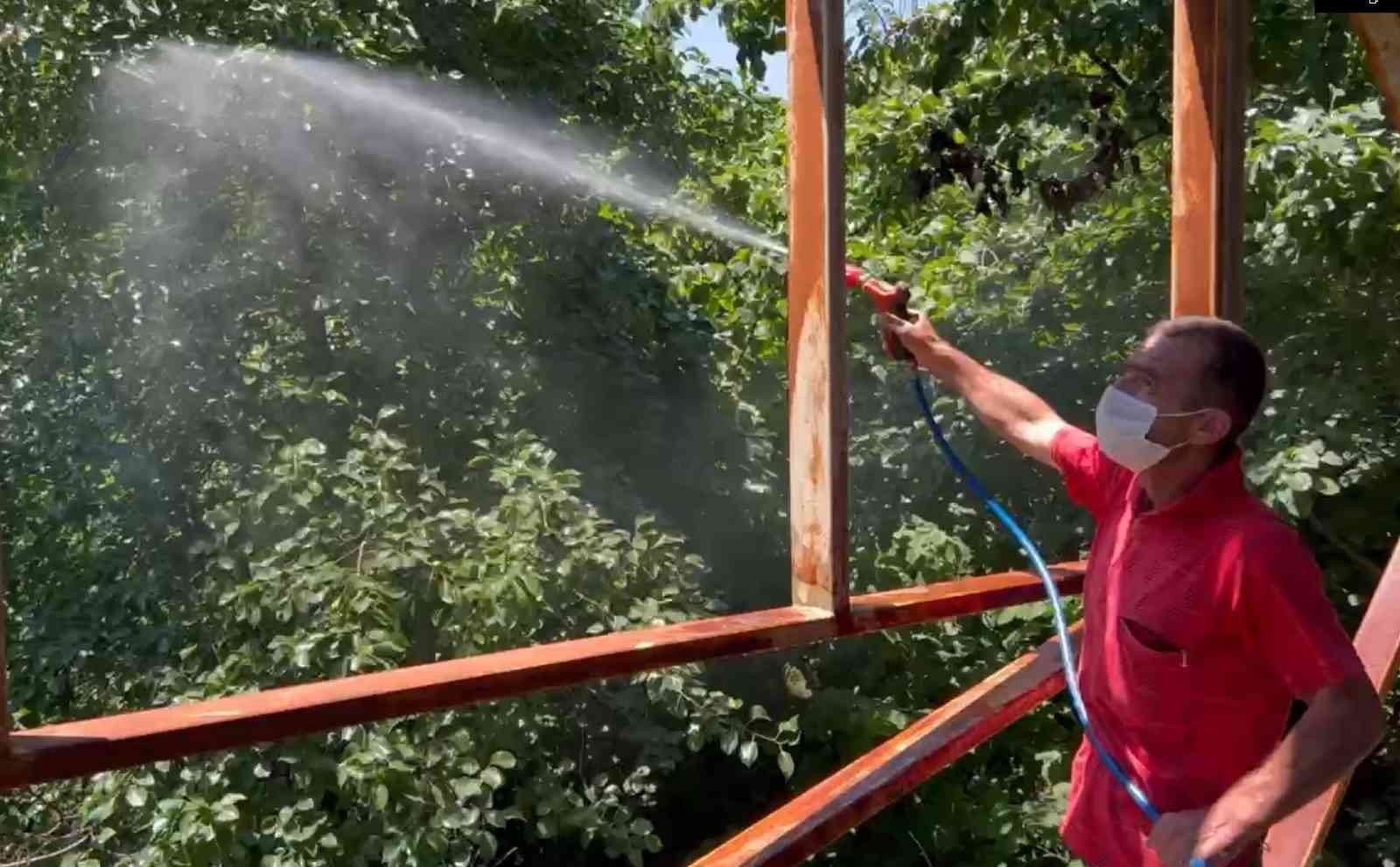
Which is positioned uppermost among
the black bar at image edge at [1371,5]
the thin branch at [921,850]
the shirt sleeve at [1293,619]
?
the black bar at image edge at [1371,5]

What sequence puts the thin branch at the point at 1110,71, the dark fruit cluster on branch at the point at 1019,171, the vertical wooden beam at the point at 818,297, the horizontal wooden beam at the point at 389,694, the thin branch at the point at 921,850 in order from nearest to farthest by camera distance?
1. the horizontal wooden beam at the point at 389,694
2. the vertical wooden beam at the point at 818,297
3. the thin branch at the point at 921,850
4. the thin branch at the point at 1110,71
5. the dark fruit cluster on branch at the point at 1019,171

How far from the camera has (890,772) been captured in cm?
216

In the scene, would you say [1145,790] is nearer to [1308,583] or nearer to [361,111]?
[1308,583]

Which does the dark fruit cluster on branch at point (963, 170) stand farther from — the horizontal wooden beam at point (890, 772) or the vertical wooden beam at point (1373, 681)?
the horizontal wooden beam at point (890, 772)

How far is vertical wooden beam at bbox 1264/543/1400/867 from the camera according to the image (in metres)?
2.77

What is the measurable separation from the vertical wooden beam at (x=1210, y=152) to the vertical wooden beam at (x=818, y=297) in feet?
2.93

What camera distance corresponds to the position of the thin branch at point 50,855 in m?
3.93

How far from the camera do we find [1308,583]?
5.17 feet

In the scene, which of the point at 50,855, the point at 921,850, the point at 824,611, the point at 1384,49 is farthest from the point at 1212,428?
the point at 50,855

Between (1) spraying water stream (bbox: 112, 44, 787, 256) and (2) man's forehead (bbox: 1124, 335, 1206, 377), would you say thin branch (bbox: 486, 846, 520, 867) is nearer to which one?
(1) spraying water stream (bbox: 112, 44, 787, 256)

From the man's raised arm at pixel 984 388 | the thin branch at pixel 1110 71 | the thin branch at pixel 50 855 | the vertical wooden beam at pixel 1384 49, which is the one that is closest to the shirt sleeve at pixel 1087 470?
the man's raised arm at pixel 984 388

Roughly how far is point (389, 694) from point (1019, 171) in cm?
380

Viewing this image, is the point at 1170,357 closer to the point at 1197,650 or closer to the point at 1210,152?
the point at 1197,650

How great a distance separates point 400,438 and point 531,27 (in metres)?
1.52
